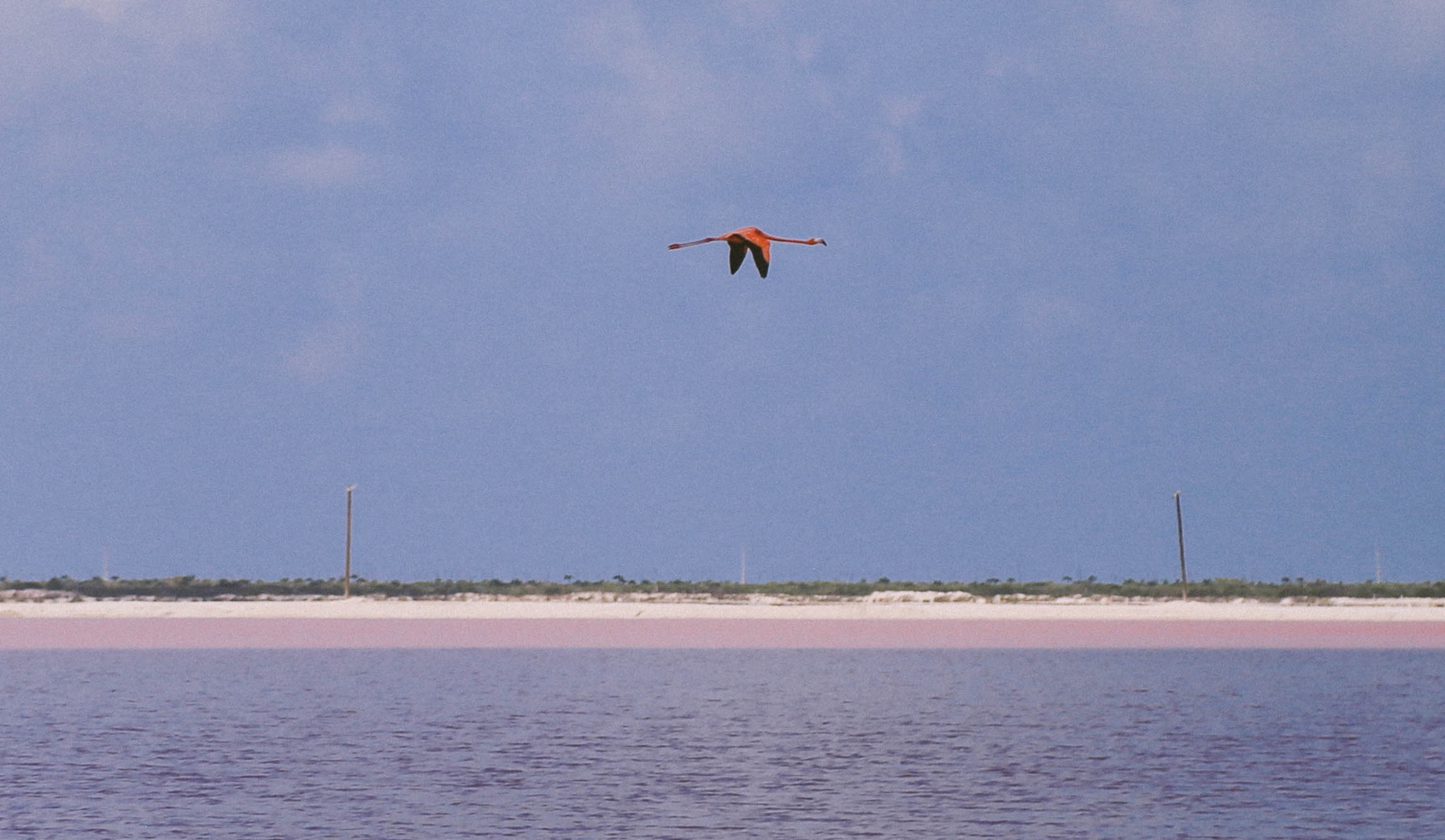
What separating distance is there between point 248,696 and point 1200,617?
201 feet

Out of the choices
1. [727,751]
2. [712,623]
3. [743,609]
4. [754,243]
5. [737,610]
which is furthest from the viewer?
[743,609]

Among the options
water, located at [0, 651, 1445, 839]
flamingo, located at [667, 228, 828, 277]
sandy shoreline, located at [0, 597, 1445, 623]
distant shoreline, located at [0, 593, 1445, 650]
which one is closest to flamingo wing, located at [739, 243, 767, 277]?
flamingo, located at [667, 228, 828, 277]

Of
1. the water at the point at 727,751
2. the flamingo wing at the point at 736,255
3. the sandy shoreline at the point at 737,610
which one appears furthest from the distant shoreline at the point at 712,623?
the flamingo wing at the point at 736,255

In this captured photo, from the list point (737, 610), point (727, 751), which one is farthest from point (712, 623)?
point (727, 751)

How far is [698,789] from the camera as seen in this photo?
27.4 m

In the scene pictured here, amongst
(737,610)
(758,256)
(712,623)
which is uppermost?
(758,256)

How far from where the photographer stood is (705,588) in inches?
4456

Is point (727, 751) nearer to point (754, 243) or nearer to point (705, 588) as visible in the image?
point (754, 243)

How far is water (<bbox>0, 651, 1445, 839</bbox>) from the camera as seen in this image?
24.2 metres

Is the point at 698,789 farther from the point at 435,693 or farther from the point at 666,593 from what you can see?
the point at 666,593

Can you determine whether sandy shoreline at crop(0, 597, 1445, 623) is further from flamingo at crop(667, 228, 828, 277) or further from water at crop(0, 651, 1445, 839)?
flamingo at crop(667, 228, 828, 277)

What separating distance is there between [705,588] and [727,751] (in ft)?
264

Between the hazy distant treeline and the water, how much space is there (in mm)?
46097

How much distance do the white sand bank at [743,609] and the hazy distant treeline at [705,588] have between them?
11.5ft
